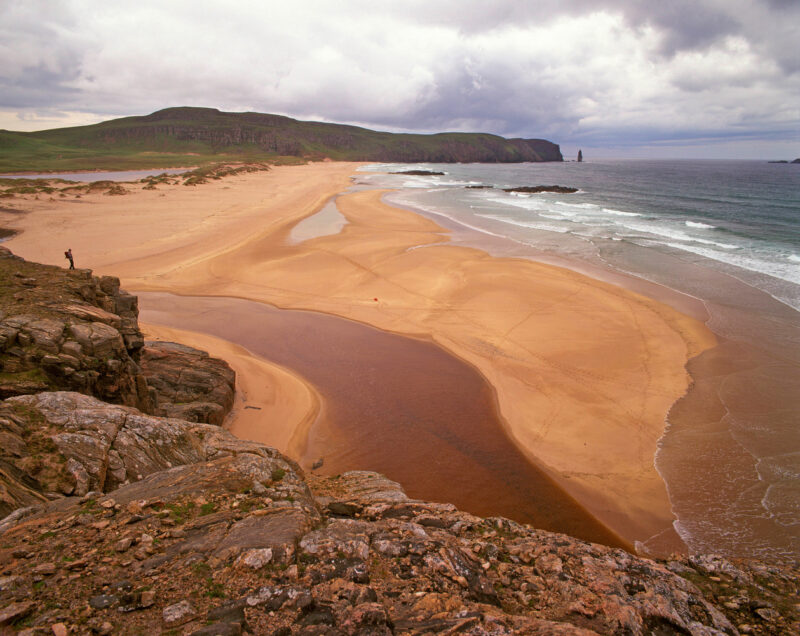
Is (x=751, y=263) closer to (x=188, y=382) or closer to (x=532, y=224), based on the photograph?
(x=532, y=224)

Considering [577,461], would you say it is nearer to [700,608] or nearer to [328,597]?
[700,608]

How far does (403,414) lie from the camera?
12.0m

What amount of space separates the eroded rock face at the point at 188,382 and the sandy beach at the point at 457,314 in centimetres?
75

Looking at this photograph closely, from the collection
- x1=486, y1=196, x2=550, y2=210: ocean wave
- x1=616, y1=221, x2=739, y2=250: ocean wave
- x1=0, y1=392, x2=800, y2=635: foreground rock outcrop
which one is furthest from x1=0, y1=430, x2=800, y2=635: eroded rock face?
x1=486, y1=196, x2=550, y2=210: ocean wave

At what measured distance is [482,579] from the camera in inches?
194

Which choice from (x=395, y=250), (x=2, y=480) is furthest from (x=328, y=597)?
(x=395, y=250)

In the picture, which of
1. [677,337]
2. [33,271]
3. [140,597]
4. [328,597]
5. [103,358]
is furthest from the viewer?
[677,337]

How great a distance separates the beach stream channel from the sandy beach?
1.73ft

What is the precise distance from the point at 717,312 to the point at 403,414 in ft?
52.8

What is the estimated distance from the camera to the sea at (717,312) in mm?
8672

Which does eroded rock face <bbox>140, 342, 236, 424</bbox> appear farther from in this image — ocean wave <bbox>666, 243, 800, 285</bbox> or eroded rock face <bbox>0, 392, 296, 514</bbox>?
ocean wave <bbox>666, 243, 800, 285</bbox>

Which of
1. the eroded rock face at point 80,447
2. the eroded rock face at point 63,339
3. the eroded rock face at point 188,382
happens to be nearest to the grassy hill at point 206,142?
the eroded rock face at point 188,382

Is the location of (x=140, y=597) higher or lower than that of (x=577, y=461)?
higher

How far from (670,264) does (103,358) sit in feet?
98.2
